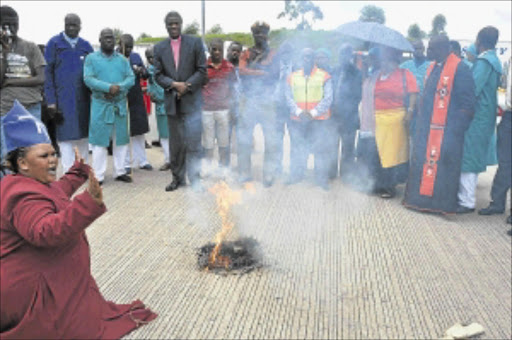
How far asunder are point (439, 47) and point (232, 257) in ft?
12.0

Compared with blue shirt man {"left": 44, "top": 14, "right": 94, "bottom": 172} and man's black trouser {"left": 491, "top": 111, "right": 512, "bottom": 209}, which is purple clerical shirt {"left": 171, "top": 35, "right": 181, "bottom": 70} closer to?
blue shirt man {"left": 44, "top": 14, "right": 94, "bottom": 172}

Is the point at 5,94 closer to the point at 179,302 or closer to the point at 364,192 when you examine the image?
the point at 179,302

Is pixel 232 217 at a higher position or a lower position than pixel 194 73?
lower

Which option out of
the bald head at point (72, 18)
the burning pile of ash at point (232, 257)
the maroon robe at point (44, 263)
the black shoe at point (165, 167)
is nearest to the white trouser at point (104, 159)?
the black shoe at point (165, 167)

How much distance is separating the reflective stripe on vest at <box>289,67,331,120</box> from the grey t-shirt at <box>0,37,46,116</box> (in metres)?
3.41

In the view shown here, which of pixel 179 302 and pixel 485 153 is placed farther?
pixel 485 153

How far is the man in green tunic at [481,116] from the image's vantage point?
612cm

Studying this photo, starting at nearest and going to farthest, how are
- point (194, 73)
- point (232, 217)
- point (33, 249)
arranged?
point (33, 249) → point (232, 217) → point (194, 73)

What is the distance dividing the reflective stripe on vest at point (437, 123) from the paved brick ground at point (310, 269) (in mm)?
450

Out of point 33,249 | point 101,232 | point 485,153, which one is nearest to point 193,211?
point 101,232

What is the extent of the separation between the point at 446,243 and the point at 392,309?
1.73 metres

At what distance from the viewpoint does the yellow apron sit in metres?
6.67

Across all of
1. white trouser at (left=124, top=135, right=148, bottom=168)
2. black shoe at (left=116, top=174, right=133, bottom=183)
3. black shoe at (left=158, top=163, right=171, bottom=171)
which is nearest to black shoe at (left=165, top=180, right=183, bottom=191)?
black shoe at (left=116, top=174, right=133, bottom=183)

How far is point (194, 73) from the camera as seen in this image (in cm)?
674
